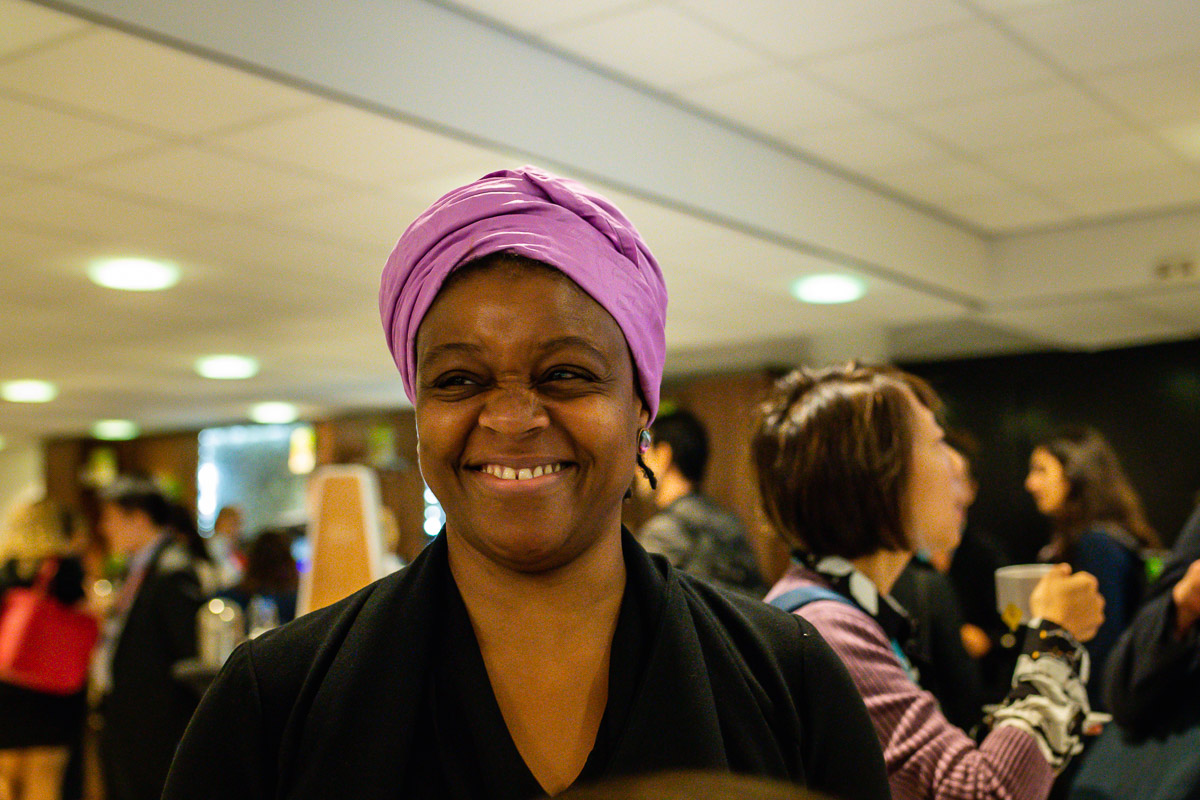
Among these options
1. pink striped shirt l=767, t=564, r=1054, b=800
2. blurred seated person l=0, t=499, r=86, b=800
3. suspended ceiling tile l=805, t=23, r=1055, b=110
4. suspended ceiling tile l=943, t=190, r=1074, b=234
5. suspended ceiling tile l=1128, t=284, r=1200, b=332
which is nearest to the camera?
pink striped shirt l=767, t=564, r=1054, b=800

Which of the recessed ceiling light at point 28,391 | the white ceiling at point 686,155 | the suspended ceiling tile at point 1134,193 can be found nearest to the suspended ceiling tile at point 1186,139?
the white ceiling at point 686,155

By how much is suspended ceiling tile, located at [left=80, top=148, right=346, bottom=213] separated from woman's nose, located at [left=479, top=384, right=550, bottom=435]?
112 inches

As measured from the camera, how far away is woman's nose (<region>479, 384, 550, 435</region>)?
85 centimetres

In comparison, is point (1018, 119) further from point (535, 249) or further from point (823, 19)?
point (535, 249)

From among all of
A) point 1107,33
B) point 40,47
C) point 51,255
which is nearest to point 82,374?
point 51,255

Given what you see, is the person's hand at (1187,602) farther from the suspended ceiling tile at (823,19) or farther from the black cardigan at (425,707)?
the suspended ceiling tile at (823,19)

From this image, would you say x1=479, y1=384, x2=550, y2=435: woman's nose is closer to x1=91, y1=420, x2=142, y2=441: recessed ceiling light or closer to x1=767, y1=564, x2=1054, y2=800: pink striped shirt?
x1=767, y1=564, x2=1054, y2=800: pink striped shirt

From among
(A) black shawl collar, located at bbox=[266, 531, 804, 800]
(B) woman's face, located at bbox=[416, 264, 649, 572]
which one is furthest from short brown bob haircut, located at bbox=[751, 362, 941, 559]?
(B) woman's face, located at bbox=[416, 264, 649, 572]

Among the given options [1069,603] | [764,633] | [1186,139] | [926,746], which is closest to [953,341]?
[1186,139]

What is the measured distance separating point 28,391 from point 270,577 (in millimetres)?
5220

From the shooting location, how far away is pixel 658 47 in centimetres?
341

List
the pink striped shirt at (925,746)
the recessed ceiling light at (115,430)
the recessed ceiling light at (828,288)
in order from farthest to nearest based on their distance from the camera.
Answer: the recessed ceiling light at (115,430) < the recessed ceiling light at (828,288) < the pink striped shirt at (925,746)

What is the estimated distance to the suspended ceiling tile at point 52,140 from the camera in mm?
3031

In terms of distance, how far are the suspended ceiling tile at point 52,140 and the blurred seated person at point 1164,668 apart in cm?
281
